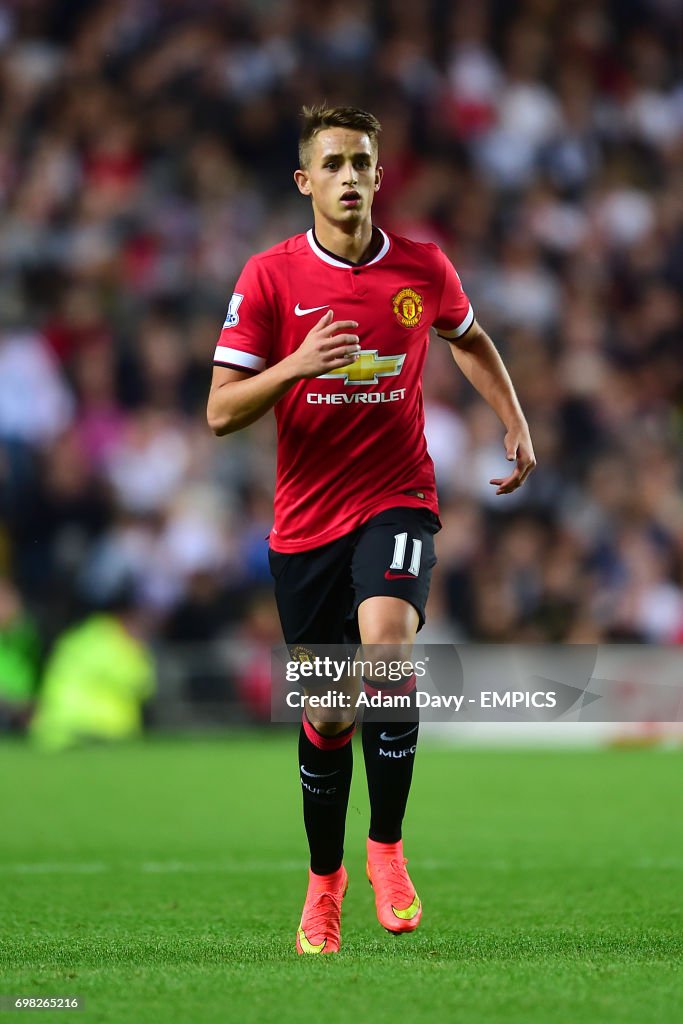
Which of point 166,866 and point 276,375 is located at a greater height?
point 276,375

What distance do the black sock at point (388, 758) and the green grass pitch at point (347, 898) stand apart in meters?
0.34

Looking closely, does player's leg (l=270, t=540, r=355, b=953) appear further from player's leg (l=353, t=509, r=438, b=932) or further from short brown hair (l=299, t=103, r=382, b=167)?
short brown hair (l=299, t=103, r=382, b=167)

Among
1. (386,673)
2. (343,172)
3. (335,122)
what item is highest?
(335,122)

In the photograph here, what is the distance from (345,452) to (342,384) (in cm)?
21

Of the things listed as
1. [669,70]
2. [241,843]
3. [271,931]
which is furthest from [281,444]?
[669,70]

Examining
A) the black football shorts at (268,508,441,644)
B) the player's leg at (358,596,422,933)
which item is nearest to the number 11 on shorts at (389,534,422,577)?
the black football shorts at (268,508,441,644)

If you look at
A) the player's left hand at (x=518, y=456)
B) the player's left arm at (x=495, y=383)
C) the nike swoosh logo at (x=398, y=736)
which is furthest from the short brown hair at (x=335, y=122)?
the nike swoosh logo at (x=398, y=736)

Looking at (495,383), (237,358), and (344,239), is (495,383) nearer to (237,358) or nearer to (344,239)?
(344,239)

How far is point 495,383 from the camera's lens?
5.11 metres

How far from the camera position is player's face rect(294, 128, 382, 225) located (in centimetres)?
468

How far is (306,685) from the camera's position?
4.75m

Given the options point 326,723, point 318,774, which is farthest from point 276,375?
point 318,774

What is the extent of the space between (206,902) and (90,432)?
27.2 feet

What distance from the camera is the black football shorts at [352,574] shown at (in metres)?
4.56
